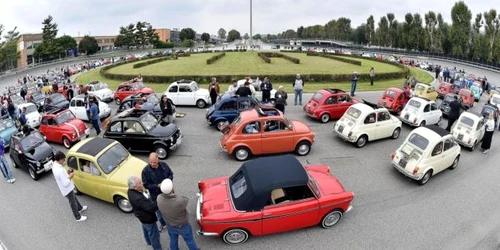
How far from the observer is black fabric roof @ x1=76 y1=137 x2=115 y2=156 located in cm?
895

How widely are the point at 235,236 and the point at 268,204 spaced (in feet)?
3.71

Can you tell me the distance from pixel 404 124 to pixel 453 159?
571cm

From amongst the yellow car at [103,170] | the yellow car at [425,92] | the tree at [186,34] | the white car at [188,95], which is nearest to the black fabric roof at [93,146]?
the yellow car at [103,170]

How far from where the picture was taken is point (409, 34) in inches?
3078

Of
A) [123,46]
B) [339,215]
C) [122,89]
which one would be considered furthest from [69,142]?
[123,46]

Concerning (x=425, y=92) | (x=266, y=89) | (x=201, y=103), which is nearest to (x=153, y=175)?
(x=266, y=89)

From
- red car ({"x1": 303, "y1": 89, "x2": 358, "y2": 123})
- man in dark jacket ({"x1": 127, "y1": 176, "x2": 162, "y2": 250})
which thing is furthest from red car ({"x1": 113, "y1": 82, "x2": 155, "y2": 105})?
man in dark jacket ({"x1": 127, "y1": 176, "x2": 162, "y2": 250})

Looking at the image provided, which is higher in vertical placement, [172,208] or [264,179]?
[264,179]

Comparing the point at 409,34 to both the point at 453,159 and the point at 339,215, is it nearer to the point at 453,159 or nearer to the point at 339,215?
the point at 453,159

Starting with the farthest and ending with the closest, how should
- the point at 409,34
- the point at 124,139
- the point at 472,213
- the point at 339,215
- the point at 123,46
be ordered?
1. the point at 123,46
2. the point at 409,34
3. the point at 124,139
4. the point at 472,213
5. the point at 339,215

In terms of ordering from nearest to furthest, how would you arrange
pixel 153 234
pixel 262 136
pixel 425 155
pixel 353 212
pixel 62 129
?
pixel 153 234 → pixel 353 212 → pixel 425 155 → pixel 262 136 → pixel 62 129

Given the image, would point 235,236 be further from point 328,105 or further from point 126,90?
point 126,90

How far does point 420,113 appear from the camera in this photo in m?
15.0

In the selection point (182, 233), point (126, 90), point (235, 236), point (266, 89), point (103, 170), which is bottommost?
point (235, 236)
